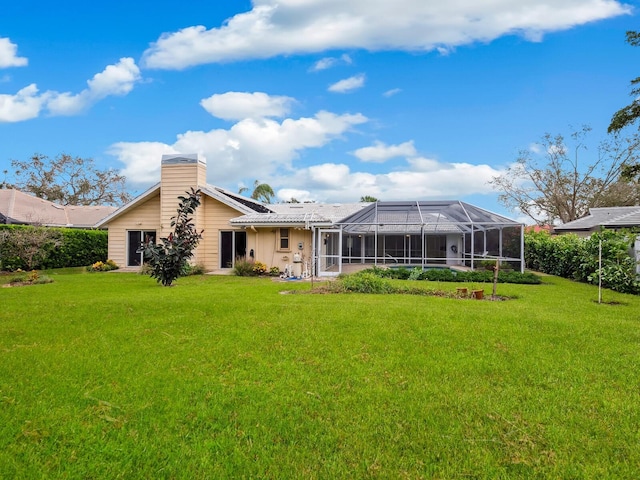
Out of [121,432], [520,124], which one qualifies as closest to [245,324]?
[121,432]

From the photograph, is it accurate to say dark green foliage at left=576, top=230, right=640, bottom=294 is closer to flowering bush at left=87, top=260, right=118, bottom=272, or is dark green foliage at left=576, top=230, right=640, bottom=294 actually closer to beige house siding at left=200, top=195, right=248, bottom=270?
beige house siding at left=200, top=195, right=248, bottom=270

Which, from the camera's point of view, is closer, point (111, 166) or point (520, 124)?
point (520, 124)

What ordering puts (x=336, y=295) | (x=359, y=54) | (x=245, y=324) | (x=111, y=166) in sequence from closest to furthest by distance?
(x=245, y=324) < (x=336, y=295) < (x=359, y=54) < (x=111, y=166)

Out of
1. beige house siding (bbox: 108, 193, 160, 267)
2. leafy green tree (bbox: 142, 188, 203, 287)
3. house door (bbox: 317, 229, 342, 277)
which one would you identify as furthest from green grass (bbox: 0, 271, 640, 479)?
beige house siding (bbox: 108, 193, 160, 267)

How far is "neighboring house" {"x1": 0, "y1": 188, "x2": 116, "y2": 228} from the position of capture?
28.0 m

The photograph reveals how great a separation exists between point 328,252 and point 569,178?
28341 millimetres

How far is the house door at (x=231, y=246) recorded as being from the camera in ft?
63.5

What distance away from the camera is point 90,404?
4.15 meters

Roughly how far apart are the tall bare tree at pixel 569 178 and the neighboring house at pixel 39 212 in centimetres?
3753

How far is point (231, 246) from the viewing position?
19.5 meters

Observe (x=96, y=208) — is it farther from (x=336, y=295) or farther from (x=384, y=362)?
(x=384, y=362)

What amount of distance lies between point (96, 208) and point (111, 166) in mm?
10276

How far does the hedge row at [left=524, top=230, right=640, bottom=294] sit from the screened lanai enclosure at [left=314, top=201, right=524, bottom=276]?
5.03ft

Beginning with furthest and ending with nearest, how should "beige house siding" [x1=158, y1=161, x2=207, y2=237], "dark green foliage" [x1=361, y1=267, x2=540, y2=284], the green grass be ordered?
"beige house siding" [x1=158, y1=161, x2=207, y2=237]
"dark green foliage" [x1=361, y1=267, x2=540, y2=284]
the green grass
